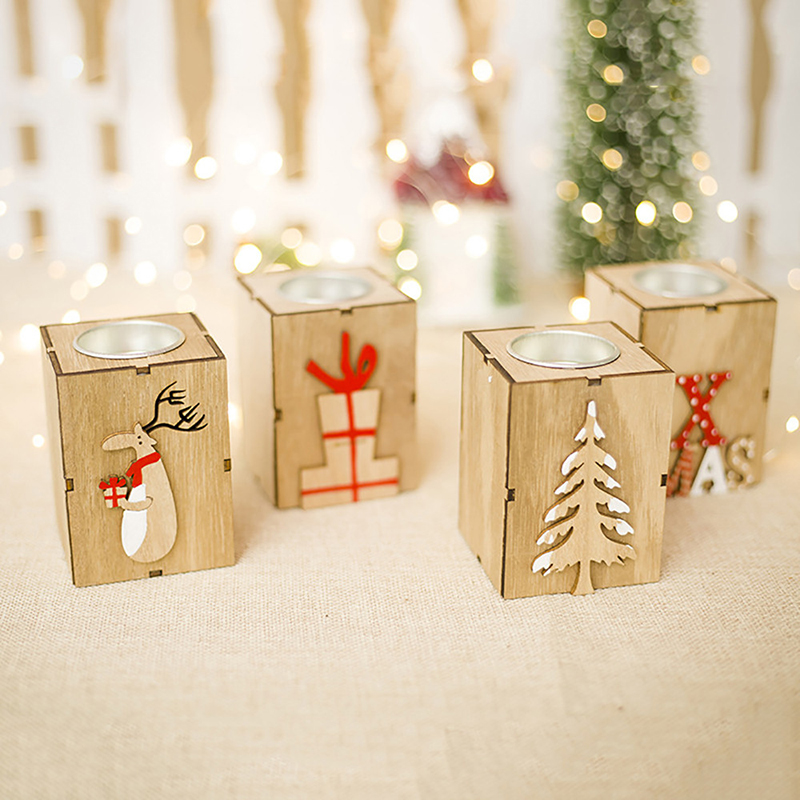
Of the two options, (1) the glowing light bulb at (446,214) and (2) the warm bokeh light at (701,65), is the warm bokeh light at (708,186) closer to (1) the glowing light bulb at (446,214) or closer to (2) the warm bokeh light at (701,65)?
(2) the warm bokeh light at (701,65)

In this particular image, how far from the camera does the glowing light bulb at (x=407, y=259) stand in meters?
2.65

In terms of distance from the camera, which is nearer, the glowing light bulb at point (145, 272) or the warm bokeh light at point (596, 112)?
the warm bokeh light at point (596, 112)

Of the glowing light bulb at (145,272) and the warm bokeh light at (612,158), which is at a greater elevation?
the warm bokeh light at (612,158)

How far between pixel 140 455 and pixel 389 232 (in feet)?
6.02

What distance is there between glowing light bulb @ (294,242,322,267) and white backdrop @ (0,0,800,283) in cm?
2

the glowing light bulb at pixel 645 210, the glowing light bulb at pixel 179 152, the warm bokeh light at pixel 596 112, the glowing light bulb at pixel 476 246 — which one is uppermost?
the warm bokeh light at pixel 596 112

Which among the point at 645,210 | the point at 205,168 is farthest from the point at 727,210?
the point at 205,168

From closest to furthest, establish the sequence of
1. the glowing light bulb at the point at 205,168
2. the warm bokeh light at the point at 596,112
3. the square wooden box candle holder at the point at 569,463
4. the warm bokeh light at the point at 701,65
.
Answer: the square wooden box candle holder at the point at 569,463
the warm bokeh light at the point at 596,112
the warm bokeh light at the point at 701,65
the glowing light bulb at the point at 205,168

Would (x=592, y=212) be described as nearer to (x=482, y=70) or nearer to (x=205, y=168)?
(x=482, y=70)

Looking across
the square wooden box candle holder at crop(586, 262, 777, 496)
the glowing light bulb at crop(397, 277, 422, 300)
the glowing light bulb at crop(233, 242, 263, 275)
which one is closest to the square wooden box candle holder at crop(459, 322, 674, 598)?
the square wooden box candle holder at crop(586, 262, 777, 496)

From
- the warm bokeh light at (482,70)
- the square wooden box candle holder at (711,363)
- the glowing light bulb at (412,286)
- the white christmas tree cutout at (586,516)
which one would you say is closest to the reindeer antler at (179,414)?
the white christmas tree cutout at (586,516)

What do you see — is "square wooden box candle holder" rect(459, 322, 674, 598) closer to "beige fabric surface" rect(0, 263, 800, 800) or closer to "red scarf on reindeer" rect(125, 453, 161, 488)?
"beige fabric surface" rect(0, 263, 800, 800)

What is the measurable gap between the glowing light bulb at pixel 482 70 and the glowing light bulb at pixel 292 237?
66cm

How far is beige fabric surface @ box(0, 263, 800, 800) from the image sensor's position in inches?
47.0
